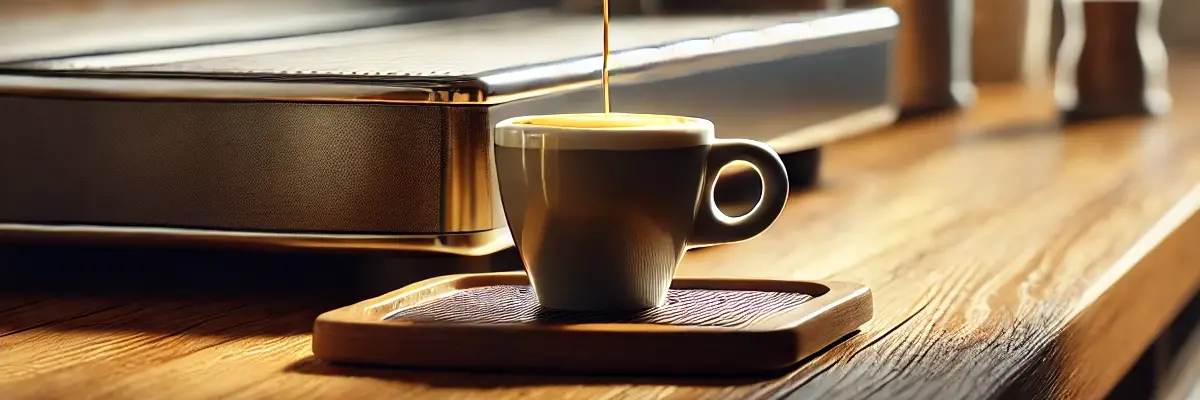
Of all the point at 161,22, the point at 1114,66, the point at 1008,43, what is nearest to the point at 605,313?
the point at 161,22

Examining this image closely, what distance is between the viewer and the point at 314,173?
2.16ft

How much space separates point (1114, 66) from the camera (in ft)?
5.95

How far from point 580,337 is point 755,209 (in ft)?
0.33

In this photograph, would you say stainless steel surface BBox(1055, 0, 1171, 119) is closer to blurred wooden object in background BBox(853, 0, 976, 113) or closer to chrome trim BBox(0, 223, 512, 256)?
blurred wooden object in background BBox(853, 0, 976, 113)

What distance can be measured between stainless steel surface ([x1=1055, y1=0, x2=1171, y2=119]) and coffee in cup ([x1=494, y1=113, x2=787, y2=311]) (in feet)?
4.26

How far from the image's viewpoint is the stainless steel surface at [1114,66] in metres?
1.79

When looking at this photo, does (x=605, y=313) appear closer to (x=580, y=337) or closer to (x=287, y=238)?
(x=580, y=337)

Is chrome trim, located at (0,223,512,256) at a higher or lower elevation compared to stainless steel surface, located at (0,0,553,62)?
lower

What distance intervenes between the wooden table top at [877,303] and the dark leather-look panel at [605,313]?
3cm

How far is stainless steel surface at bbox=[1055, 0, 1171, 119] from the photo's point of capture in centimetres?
179

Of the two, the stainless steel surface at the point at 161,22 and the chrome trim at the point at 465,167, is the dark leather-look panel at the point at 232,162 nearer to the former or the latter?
the chrome trim at the point at 465,167

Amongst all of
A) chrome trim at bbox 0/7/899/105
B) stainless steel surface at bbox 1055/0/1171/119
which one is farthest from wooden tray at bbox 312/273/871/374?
stainless steel surface at bbox 1055/0/1171/119

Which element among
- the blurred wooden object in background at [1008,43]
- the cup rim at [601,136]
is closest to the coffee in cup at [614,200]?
the cup rim at [601,136]

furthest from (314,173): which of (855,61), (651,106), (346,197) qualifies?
(855,61)
